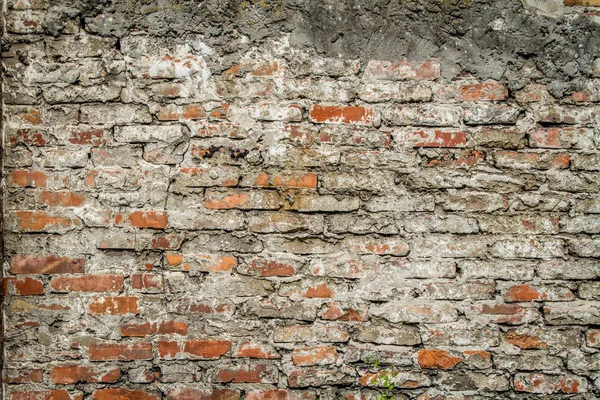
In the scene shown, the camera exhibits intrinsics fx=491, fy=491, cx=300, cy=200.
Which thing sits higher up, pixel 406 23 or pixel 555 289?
pixel 406 23

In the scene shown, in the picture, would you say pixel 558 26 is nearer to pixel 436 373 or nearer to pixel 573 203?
pixel 573 203

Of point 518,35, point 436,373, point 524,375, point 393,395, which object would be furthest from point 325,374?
point 518,35

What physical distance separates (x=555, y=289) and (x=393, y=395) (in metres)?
0.74

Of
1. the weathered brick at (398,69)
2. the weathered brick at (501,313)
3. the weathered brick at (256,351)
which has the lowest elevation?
the weathered brick at (256,351)

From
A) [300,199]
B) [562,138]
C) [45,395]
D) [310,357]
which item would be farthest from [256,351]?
[562,138]

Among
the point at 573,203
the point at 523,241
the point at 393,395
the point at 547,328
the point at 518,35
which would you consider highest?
the point at 518,35

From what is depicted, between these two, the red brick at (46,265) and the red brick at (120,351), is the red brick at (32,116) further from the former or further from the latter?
the red brick at (120,351)

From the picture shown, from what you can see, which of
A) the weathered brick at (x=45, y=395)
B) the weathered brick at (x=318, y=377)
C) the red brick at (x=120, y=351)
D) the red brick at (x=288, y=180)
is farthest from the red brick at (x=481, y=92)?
the weathered brick at (x=45, y=395)

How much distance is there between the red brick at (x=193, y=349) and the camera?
6.02ft

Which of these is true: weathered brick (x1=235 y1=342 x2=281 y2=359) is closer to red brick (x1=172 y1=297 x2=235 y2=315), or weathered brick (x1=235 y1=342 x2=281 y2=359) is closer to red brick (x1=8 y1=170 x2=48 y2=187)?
red brick (x1=172 y1=297 x2=235 y2=315)

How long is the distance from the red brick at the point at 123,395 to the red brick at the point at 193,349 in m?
0.15

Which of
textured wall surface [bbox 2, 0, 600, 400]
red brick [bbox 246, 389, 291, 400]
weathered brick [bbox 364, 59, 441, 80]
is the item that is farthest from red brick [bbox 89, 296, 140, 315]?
weathered brick [bbox 364, 59, 441, 80]

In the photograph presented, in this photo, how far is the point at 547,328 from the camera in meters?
1.86

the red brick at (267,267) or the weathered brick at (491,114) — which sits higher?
the weathered brick at (491,114)
